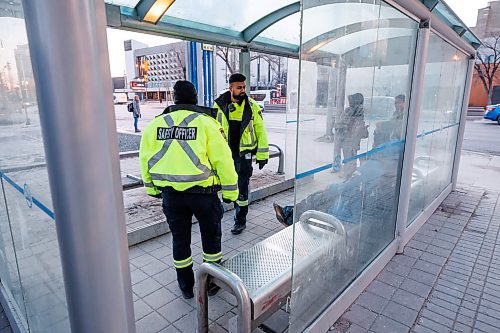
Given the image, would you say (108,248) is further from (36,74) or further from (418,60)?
(418,60)

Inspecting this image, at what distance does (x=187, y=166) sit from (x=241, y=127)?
1.57m

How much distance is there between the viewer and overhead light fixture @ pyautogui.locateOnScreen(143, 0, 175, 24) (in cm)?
348

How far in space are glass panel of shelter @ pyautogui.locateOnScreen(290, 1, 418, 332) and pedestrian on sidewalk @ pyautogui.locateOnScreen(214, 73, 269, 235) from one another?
4.76ft

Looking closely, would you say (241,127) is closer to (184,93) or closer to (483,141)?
(184,93)

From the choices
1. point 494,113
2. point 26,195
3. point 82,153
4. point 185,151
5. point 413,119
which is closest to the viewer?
point 82,153

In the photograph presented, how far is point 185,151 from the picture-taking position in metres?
2.30

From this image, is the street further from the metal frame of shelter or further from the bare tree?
the bare tree

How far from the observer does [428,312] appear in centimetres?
272

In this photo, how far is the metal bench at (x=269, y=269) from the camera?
199 centimetres

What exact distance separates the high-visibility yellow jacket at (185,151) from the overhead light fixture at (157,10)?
5.53ft

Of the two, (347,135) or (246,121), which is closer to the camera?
(347,135)

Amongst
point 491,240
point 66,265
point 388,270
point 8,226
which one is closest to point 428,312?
point 388,270

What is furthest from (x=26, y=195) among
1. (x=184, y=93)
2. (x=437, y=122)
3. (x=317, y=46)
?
(x=437, y=122)

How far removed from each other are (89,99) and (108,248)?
1.49 feet
